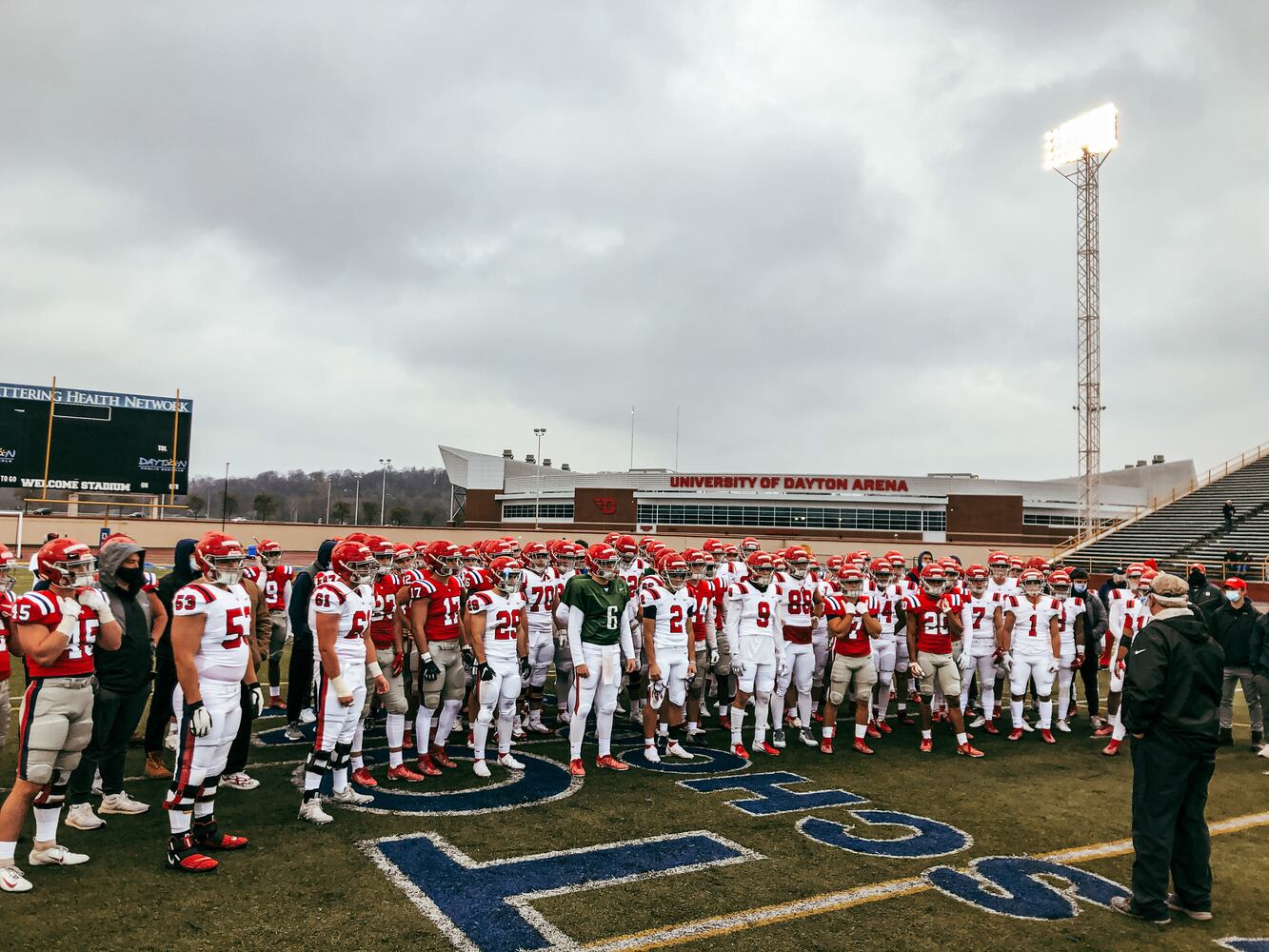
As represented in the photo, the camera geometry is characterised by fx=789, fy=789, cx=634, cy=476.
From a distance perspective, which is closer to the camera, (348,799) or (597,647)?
(348,799)

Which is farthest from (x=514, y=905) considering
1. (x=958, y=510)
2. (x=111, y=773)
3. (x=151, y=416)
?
(x=958, y=510)

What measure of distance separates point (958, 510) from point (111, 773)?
164 ft

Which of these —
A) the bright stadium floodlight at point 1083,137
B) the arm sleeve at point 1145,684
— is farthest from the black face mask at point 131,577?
the bright stadium floodlight at point 1083,137

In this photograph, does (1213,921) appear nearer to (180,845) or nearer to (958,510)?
(180,845)

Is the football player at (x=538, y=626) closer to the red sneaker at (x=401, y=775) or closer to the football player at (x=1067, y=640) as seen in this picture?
the red sneaker at (x=401, y=775)

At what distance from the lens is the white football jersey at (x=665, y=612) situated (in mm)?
8695

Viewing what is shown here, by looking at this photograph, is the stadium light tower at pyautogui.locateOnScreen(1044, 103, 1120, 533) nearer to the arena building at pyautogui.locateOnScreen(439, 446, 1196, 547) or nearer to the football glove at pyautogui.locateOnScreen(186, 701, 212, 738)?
the arena building at pyautogui.locateOnScreen(439, 446, 1196, 547)

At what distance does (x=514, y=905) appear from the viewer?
16.4ft

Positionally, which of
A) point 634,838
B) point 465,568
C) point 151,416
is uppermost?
point 151,416

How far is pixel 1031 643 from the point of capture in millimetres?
10398

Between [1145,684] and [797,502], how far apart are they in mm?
47556

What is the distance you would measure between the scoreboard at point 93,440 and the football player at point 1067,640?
30.1 m

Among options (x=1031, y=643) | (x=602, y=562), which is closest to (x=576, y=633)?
(x=602, y=562)

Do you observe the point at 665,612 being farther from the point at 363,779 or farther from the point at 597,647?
the point at 363,779
